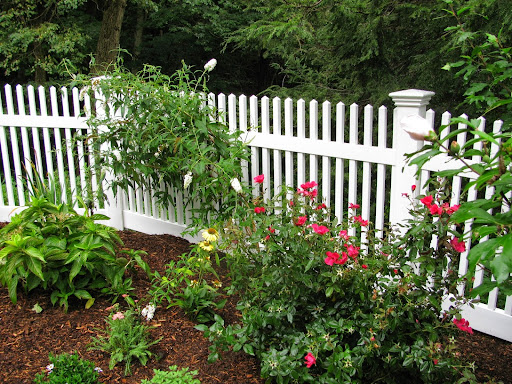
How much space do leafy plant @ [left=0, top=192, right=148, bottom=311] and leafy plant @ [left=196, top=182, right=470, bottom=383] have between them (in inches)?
39.9

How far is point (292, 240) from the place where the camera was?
2.68 m

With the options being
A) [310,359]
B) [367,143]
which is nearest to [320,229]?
[310,359]

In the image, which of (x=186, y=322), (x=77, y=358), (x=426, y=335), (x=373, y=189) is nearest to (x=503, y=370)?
(x=426, y=335)

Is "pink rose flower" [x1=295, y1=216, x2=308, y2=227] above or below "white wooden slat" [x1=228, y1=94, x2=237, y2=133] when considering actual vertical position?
below

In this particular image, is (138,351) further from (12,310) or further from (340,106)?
(340,106)

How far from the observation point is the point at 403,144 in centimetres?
323

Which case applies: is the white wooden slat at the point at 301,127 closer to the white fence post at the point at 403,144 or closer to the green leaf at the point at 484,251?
the white fence post at the point at 403,144

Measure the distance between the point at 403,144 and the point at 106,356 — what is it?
220cm

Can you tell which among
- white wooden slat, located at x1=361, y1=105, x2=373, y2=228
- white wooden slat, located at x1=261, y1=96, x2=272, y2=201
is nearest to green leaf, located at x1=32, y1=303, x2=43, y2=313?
white wooden slat, located at x1=261, y1=96, x2=272, y2=201

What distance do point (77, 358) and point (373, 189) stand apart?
4189 millimetres

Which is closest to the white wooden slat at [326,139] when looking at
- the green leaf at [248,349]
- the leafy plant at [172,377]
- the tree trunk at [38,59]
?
the green leaf at [248,349]

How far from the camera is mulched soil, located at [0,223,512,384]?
2729 mm

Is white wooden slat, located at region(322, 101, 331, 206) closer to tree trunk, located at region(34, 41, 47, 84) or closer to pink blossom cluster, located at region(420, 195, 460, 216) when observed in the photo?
pink blossom cluster, located at region(420, 195, 460, 216)

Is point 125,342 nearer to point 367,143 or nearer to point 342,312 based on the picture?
point 342,312
